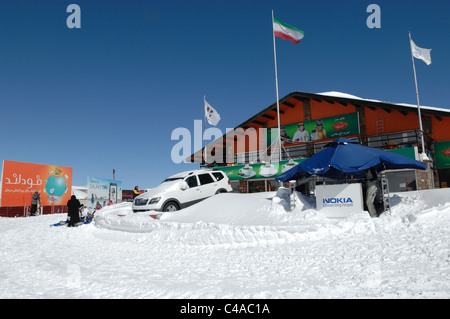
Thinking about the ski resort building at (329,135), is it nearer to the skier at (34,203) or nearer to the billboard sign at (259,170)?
the billboard sign at (259,170)

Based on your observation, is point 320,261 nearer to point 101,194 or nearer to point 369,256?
point 369,256

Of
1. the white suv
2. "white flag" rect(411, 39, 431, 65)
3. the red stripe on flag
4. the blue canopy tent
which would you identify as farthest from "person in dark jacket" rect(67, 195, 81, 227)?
"white flag" rect(411, 39, 431, 65)

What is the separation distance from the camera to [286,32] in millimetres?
19594

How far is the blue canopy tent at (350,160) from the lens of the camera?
34.3ft

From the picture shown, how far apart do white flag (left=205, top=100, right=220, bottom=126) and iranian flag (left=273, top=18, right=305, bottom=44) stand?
742 centimetres

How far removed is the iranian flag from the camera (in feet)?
63.4

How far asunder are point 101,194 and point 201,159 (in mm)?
11683

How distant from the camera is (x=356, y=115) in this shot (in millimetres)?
23156

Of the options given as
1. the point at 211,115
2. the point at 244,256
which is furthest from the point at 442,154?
the point at 244,256

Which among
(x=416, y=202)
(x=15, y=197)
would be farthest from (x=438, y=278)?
(x=15, y=197)

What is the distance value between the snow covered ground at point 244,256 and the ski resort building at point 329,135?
8.47 meters

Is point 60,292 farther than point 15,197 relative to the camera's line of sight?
No

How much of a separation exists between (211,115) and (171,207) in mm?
12944

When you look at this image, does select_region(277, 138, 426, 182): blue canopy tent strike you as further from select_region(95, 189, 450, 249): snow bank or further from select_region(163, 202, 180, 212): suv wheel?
select_region(163, 202, 180, 212): suv wheel
